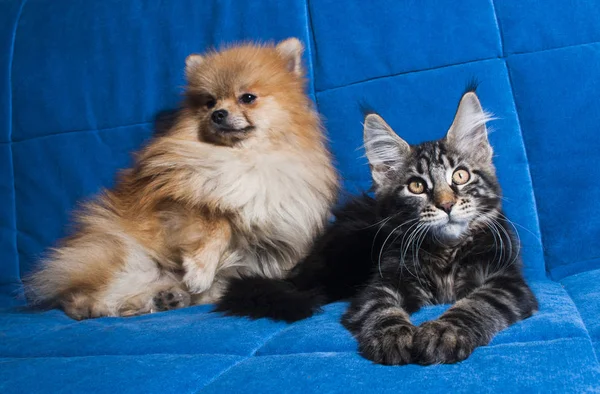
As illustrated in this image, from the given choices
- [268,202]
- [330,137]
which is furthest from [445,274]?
[330,137]

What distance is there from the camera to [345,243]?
6.54ft

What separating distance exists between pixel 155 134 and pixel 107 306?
34.3 inches

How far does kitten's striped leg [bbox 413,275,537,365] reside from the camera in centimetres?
126

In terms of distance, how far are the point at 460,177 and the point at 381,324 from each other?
0.52 meters

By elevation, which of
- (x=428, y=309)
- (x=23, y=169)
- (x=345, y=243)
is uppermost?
(x=23, y=169)

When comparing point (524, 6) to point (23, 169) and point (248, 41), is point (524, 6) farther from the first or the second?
point (23, 169)

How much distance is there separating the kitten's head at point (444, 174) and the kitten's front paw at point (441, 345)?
0.38 metres

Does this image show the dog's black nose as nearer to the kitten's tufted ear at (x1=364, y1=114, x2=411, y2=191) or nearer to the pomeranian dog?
the pomeranian dog

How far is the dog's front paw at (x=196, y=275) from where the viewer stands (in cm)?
193

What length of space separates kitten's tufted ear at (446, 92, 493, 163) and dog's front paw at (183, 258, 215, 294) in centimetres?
86

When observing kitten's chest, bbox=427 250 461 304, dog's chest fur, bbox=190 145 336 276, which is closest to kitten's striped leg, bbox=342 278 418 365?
kitten's chest, bbox=427 250 461 304

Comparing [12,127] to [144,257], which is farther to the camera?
[12,127]

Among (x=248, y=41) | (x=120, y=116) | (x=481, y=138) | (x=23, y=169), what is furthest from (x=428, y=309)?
(x=23, y=169)

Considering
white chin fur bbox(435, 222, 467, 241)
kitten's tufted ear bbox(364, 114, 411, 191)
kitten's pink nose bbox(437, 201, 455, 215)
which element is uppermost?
kitten's tufted ear bbox(364, 114, 411, 191)
